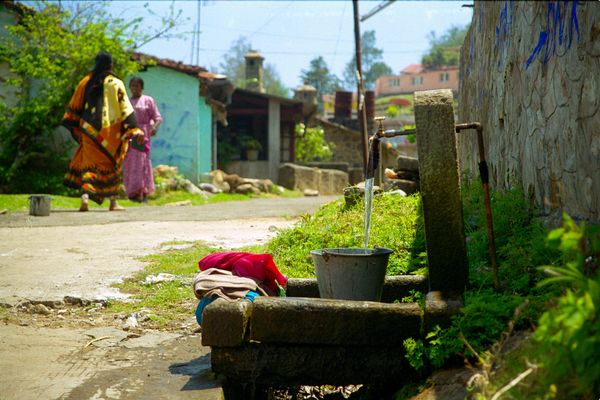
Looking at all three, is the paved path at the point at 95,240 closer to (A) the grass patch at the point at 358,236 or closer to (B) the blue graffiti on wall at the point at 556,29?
(A) the grass patch at the point at 358,236

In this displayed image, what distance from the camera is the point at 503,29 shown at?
20.3ft

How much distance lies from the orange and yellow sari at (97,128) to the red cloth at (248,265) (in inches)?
271

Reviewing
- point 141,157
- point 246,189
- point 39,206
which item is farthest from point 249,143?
point 39,206

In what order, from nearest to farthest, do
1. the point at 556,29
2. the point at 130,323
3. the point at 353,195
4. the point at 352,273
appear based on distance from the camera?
1. the point at 352,273
2. the point at 556,29
3. the point at 130,323
4. the point at 353,195

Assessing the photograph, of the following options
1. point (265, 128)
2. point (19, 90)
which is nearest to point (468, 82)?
point (19, 90)

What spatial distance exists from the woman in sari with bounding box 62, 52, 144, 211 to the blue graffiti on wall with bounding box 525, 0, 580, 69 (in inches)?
283

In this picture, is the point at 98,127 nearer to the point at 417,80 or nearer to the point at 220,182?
the point at 220,182

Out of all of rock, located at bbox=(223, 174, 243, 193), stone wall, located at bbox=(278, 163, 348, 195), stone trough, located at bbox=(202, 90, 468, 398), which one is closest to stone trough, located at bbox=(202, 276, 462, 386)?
stone trough, located at bbox=(202, 90, 468, 398)

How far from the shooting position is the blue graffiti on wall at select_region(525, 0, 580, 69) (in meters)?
3.89

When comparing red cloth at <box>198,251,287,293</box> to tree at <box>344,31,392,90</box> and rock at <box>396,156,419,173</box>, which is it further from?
tree at <box>344,31,392,90</box>

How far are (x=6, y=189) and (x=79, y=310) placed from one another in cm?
989

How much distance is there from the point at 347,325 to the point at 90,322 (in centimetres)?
214

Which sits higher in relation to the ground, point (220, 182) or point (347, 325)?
point (220, 182)

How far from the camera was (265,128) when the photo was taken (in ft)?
89.4
